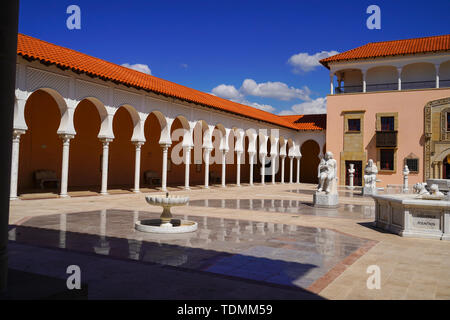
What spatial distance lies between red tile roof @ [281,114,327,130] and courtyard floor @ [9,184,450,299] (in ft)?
84.0

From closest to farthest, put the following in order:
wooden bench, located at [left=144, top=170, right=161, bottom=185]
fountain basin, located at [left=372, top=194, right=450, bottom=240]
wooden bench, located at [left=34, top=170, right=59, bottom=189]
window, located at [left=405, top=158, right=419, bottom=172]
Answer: fountain basin, located at [left=372, top=194, right=450, bottom=240] < wooden bench, located at [left=34, top=170, right=59, bottom=189] < wooden bench, located at [left=144, top=170, right=161, bottom=185] < window, located at [left=405, top=158, right=419, bottom=172]

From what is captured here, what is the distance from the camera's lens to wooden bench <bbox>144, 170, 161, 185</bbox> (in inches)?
1006

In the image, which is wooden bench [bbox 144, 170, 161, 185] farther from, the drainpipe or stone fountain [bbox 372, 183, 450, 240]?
the drainpipe

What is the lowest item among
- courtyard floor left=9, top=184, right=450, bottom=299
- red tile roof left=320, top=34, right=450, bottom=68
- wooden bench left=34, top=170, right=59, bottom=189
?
courtyard floor left=9, top=184, right=450, bottom=299

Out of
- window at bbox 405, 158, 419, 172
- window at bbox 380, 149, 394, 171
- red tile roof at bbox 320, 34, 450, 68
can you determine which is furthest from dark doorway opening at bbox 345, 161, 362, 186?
red tile roof at bbox 320, 34, 450, 68

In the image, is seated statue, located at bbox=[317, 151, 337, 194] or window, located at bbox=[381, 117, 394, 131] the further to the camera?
window, located at bbox=[381, 117, 394, 131]

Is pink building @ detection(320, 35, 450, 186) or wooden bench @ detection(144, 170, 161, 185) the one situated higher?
pink building @ detection(320, 35, 450, 186)

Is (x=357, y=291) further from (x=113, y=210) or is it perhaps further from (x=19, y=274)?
(x=113, y=210)

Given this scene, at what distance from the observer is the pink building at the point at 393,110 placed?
2738 cm

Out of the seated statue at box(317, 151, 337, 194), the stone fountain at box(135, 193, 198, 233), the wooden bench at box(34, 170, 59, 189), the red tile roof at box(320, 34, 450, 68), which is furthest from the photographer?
the red tile roof at box(320, 34, 450, 68)

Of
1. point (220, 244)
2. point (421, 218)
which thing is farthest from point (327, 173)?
point (220, 244)

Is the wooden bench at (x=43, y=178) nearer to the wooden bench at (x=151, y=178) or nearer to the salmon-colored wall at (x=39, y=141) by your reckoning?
the salmon-colored wall at (x=39, y=141)
